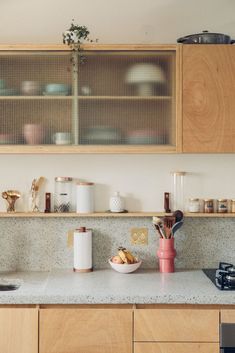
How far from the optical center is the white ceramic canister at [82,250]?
313 centimetres

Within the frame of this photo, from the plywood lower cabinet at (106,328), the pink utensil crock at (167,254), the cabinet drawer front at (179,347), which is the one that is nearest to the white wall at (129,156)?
the pink utensil crock at (167,254)

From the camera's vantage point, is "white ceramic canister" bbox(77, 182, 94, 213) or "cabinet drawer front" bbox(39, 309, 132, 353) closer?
"cabinet drawer front" bbox(39, 309, 132, 353)

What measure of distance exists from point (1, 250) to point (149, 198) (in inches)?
38.8

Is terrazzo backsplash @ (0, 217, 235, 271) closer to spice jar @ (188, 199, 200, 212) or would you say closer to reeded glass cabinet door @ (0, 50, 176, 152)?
spice jar @ (188, 199, 200, 212)

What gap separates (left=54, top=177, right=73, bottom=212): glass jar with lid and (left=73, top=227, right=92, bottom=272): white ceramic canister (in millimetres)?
198

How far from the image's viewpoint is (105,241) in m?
3.28

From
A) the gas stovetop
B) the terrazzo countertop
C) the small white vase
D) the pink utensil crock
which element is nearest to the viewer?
the terrazzo countertop

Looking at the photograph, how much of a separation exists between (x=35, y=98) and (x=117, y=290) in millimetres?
1186

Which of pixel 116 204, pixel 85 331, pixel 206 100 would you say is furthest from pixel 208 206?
pixel 85 331

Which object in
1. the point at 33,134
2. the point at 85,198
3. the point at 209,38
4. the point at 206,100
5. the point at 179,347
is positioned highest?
the point at 209,38

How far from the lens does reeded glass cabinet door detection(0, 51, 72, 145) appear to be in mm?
3008

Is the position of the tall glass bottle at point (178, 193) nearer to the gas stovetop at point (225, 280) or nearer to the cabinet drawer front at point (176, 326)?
the gas stovetop at point (225, 280)

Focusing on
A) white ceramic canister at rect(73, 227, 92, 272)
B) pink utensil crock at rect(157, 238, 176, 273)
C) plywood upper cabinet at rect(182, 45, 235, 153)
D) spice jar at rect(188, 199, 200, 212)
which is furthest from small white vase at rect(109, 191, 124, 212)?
plywood upper cabinet at rect(182, 45, 235, 153)

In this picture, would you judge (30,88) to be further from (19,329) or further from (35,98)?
(19,329)
